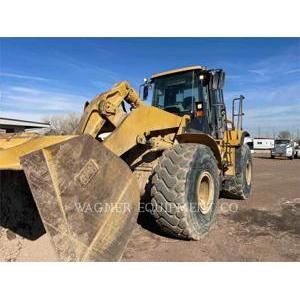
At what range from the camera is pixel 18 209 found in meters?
4.25

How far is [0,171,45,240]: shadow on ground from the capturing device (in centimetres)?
414

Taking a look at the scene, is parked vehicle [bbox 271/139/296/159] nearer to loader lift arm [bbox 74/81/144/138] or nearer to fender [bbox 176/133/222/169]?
fender [bbox 176/133/222/169]

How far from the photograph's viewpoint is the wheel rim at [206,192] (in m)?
4.85

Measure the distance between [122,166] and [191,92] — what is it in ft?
9.81

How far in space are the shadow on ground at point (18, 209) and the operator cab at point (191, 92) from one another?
2874 millimetres

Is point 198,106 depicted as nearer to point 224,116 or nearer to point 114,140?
point 224,116

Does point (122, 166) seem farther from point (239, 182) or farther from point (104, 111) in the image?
point (239, 182)

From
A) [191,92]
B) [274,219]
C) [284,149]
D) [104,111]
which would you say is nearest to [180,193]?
[104,111]

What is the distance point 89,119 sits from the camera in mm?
3914

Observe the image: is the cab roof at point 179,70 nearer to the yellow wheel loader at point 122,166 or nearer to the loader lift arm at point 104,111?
the yellow wheel loader at point 122,166

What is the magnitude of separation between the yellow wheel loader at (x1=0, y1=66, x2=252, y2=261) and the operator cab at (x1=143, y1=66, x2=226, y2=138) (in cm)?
2

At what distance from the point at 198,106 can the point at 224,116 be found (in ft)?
5.17

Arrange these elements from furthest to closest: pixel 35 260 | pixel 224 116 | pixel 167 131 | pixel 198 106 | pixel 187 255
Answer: pixel 224 116 → pixel 198 106 → pixel 167 131 → pixel 187 255 → pixel 35 260

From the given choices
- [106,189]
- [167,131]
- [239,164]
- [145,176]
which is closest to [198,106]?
[167,131]
